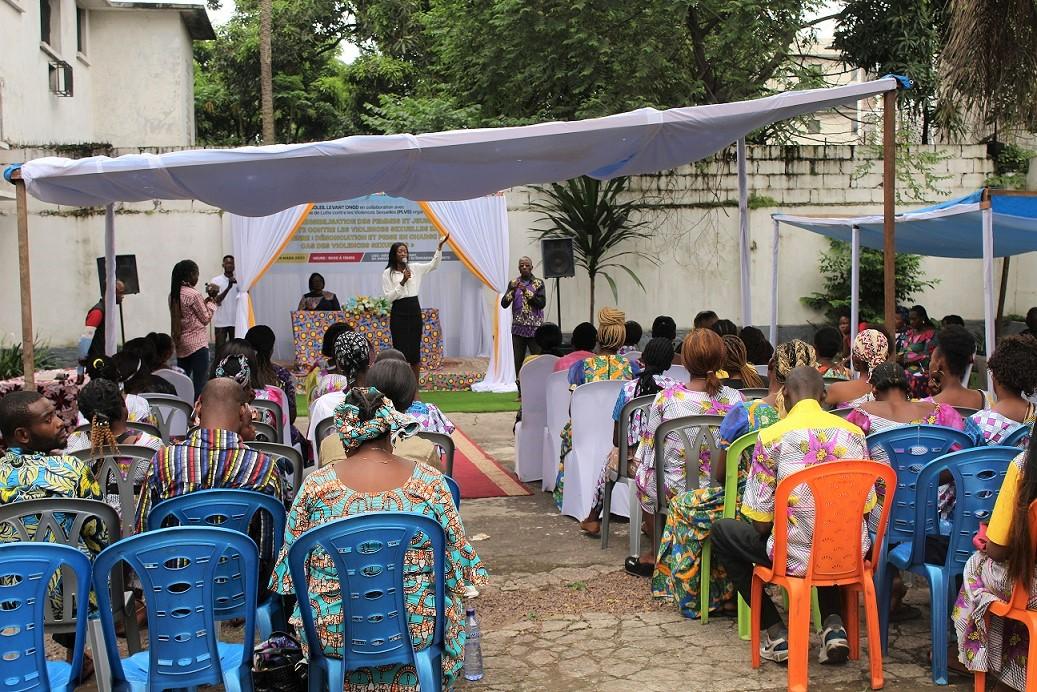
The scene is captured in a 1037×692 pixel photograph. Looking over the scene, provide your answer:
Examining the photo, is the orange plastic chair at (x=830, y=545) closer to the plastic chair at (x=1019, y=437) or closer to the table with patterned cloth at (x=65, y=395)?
the plastic chair at (x=1019, y=437)

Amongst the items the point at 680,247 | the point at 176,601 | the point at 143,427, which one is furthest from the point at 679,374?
the point at 680,247

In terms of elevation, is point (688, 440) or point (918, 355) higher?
point (918, 355)

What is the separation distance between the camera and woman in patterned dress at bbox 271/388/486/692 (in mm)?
2961

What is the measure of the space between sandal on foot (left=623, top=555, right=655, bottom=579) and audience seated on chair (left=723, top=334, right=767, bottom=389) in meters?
1.01

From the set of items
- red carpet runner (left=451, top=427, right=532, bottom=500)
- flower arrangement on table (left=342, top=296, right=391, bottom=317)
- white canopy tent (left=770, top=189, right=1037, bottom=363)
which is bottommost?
red carpet runner (left=451, top=427, right=532, bottom=500)

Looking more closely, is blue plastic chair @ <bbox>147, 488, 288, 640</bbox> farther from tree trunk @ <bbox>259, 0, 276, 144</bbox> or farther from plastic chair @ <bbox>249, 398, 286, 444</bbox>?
tree trunk @ <bbox>259, 0, 276, 144</bbox>

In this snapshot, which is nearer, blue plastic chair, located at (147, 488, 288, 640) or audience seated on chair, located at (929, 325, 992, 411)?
blue plastic chair, located at (147, 488, 288, 640)

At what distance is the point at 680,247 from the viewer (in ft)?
47.9

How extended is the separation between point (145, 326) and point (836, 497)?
455 inches

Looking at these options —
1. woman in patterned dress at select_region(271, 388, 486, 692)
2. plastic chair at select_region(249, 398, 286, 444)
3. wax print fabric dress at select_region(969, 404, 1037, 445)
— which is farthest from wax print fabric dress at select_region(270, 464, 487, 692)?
plastic chair at select_region(249, 398, 286, 444)

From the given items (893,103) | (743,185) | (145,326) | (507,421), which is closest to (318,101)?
(145,326)

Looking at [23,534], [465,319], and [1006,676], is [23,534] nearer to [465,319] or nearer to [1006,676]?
[1006,676]

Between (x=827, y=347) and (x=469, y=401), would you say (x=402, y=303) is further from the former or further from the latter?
(x=827, y=347)

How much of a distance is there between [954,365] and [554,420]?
2683 millimetres
